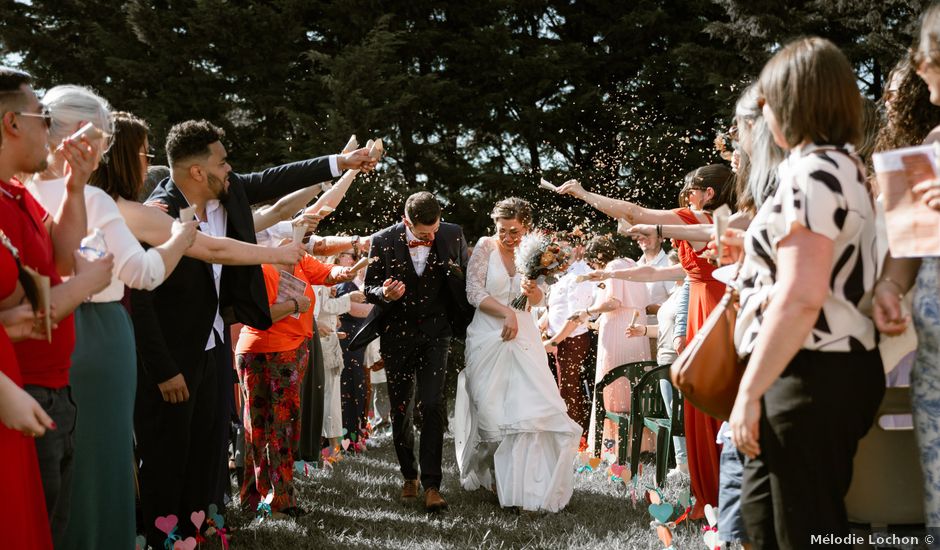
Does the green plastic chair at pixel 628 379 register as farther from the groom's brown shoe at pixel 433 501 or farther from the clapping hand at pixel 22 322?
the clapping hand at pixel 22 322

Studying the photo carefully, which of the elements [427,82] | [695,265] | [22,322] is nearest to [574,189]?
[695,265]

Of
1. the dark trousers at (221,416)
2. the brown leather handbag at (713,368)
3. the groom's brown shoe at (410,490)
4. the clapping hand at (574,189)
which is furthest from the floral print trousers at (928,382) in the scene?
the groom's brown shoe at (410,490)

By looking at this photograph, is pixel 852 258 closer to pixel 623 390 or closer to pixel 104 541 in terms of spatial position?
pixel 104 541

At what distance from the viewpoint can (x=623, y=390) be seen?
744cm

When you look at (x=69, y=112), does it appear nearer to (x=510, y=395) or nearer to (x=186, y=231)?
(x=186, y=231)

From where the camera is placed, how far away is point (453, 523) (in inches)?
208

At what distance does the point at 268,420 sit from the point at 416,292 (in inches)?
53.2

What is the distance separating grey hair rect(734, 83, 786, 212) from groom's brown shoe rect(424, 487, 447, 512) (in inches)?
134

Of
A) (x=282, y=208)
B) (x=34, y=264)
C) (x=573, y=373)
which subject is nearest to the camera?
(x=34, y=264)

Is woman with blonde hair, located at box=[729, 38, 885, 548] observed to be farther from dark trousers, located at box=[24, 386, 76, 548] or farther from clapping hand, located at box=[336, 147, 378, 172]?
clapping hand, located at box=[336, 147, 378, 172]

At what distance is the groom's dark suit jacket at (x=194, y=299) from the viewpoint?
12.9ft

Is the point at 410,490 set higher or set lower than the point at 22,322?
lower

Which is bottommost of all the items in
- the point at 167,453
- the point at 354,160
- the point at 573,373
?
the point at 573,373

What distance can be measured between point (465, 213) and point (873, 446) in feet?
49.7
